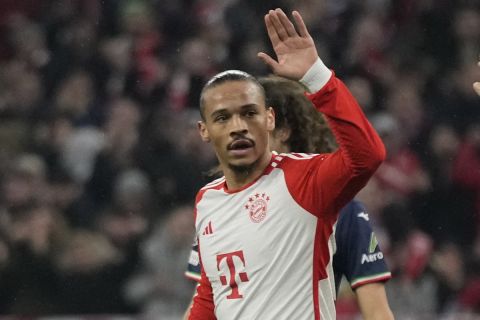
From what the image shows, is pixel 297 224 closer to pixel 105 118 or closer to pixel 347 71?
pixel 105 118

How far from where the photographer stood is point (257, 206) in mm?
3219

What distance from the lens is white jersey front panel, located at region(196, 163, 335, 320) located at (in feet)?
10.2

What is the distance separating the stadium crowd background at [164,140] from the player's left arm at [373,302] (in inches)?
97.0

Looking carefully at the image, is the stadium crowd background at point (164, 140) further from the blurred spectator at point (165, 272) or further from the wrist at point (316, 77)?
the wrist at point (316, 77)

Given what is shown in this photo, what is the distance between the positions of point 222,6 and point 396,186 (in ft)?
6.19

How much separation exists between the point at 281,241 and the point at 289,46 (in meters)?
0.60

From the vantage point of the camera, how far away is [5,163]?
643 cm

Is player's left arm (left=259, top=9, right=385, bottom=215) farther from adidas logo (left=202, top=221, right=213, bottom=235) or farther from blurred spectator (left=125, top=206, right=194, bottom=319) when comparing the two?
blurred spectator (left=125, top=206, right=194, bottom=319)

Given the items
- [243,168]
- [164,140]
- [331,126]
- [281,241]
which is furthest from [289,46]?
[164,140]

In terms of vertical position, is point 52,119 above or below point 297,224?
above

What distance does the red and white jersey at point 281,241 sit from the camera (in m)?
3.05

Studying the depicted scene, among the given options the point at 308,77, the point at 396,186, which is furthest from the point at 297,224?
the point at 396,186

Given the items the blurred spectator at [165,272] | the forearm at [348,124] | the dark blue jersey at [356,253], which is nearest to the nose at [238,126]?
the forearm at [348,124]

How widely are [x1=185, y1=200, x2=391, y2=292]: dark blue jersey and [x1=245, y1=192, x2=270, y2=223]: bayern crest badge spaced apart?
272 mm
